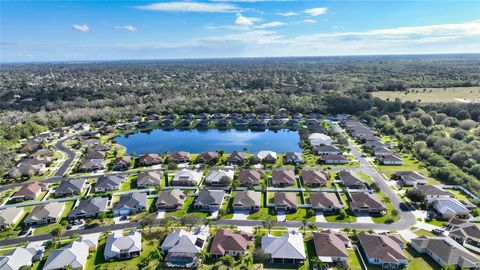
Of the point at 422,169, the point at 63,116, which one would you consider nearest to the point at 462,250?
the point at 422,169

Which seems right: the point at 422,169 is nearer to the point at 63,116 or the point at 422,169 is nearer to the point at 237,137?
the point at 237,137

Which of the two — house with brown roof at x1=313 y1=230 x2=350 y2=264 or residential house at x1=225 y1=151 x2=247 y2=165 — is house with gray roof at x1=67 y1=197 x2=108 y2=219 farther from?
house with brown roof at x1=313 y1=230 x2=350 y2=264

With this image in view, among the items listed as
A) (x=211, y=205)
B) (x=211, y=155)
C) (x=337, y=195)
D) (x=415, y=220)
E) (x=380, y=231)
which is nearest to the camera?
(x=380, y=231)

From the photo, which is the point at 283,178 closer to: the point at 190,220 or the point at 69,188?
the point at 190,220

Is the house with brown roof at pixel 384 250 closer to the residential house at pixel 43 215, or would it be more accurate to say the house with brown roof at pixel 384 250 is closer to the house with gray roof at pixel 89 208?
the house with gray roof at pixel 89 208

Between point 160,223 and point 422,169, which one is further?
point 422,169

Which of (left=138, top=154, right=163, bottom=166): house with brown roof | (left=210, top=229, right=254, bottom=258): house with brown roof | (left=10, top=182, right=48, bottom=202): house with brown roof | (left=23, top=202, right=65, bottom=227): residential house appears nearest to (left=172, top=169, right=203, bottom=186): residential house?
(left=138, top=154, right=163, bottom=166): house with brown roof

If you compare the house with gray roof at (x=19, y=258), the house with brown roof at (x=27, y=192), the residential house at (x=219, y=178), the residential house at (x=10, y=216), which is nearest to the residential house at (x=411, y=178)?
the residential house at (x=219, y=178)
